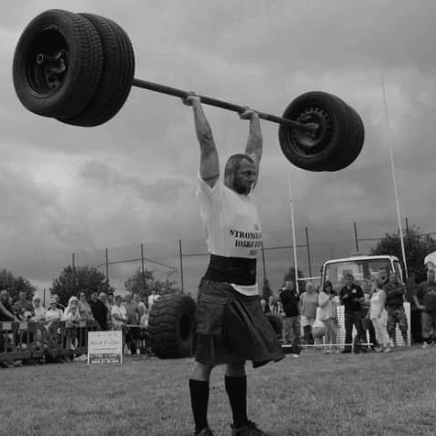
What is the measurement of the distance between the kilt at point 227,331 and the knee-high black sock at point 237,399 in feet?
0.46

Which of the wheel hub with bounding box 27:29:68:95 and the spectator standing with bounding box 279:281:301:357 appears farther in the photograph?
the spectator standing with bounding box 279:281:301:357

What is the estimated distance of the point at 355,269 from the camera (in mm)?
14922

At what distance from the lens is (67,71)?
402cm

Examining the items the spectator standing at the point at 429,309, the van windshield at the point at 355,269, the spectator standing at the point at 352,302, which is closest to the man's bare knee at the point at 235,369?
the spectator standing at the point at 352,302

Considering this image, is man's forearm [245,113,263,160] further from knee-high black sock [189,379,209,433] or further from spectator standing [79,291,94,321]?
spectator standing [79,291,94,321]

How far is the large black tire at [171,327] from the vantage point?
11.6m

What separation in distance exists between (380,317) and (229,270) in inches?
338

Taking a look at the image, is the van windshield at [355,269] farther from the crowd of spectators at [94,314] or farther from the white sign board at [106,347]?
the white sign board at [106,347]

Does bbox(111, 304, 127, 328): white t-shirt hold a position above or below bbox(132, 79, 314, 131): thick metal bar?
below

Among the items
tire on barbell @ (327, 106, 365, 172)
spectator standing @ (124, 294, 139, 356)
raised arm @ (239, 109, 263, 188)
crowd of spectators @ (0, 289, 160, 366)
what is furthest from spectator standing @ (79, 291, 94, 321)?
raised arm @ (239, 109, 263, 188)

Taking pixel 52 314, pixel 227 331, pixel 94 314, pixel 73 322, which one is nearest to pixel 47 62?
pixel 227 331

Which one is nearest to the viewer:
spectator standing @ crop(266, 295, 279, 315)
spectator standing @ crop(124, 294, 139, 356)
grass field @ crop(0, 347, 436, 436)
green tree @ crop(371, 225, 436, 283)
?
grass field @ crop(0, 347, 436, 436)

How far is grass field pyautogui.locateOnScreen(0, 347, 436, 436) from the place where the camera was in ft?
13.7

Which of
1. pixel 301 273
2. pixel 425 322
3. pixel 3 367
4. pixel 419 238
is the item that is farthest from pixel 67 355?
pixel 419 238
